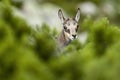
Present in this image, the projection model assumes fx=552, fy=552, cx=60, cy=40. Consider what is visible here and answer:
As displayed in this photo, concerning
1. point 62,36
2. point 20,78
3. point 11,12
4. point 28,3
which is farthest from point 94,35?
point 28,3

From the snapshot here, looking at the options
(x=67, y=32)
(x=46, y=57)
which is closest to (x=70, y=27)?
(x=67, y=32)

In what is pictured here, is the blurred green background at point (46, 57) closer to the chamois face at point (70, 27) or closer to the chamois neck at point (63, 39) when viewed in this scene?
the chamois neck at point (63, 39)

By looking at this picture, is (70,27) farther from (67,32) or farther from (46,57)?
(46,57)

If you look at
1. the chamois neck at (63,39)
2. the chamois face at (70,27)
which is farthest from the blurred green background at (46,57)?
the chamois face at (70,27)

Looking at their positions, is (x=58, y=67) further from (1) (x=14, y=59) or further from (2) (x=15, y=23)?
(2) (x=15, y=23)

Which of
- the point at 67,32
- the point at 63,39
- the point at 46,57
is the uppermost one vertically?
the point at 67,32

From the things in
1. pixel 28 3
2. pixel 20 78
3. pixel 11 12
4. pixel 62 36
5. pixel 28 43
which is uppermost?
pixel 28 3

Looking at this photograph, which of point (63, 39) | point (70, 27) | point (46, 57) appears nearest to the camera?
point (46, 57)

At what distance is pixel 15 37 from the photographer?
395cm

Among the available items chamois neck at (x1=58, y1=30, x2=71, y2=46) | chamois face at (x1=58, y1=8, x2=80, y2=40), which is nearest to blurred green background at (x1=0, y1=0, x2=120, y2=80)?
chamois neck at (x1=58, y1=30, x2=71, y2=46)

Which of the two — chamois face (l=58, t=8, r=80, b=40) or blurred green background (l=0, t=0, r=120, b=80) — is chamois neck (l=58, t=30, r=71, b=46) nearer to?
chamois face (l=58, t=8, r=80, b=40)

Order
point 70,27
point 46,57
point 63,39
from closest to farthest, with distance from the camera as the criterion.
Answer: point 46,57 → point 63,39 → point 70,27

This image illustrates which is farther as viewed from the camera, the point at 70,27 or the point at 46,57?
the point at 70,27

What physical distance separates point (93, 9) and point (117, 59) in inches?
807
